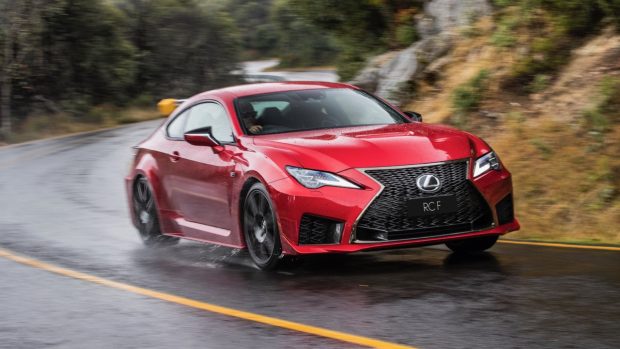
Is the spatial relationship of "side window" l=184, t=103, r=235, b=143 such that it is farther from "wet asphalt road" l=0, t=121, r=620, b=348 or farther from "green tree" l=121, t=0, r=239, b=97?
"green tree" l=121, t=0, r=239, b=97

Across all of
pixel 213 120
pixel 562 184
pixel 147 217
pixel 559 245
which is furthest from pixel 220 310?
pixel 562 184

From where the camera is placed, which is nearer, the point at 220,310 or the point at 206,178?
the point at 220,310

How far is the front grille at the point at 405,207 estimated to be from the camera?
8.59 meters

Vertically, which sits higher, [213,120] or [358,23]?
[213,120]

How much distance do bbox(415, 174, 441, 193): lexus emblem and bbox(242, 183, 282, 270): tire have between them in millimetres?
1137

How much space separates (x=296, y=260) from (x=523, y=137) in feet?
19.5

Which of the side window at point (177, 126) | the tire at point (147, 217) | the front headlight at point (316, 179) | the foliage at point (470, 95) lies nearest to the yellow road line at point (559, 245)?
the front headlight at point (316, 179)

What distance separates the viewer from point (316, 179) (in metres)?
8.67

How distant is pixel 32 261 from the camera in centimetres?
1088

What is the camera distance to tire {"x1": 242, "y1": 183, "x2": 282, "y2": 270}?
9008mm

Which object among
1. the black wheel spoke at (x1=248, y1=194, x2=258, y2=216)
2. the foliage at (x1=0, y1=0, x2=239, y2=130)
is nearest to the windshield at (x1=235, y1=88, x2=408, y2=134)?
the black wheel spoke at (x1=248, y1=194, x2=258, y2=216)

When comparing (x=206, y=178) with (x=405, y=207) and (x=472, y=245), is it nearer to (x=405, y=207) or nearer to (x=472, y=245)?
(x=405, y=207)

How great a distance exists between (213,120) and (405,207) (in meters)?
2.65

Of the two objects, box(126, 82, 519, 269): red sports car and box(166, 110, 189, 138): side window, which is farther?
box(166, 110, 189, 138): side window
